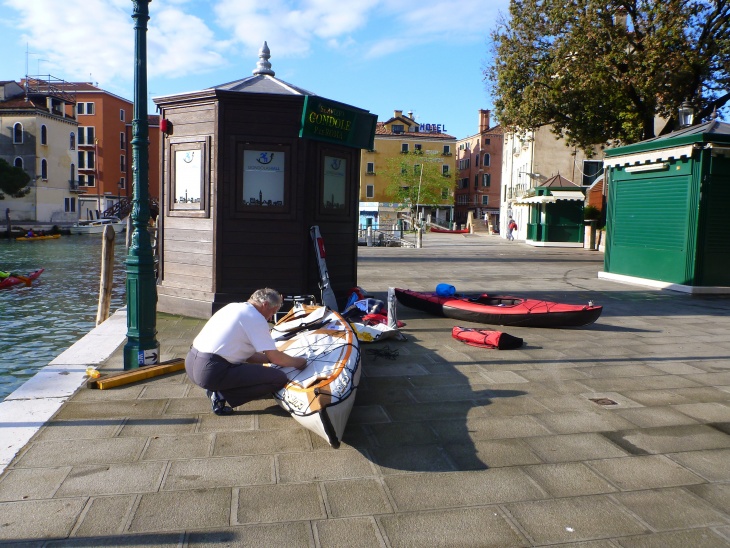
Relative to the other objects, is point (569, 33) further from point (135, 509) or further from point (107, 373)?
point (135, 509)

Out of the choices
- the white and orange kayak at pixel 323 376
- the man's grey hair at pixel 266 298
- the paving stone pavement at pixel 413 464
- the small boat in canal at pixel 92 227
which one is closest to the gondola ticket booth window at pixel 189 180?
the paving stone pavement at pixel 413 464

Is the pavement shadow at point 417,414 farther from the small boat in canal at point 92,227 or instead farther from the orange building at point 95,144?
the orange building at point 95,144

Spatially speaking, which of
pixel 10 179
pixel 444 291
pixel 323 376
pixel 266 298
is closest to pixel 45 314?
pixel 444 291

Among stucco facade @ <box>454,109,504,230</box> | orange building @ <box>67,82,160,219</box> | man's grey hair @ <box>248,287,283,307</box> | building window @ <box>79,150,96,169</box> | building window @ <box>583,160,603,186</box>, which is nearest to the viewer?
man's grey hair @ <box>248,287,283,307</box>

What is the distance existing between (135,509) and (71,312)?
11.1 meters

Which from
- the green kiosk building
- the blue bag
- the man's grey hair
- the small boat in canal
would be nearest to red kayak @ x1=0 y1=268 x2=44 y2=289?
the blue bag

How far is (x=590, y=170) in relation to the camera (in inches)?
1732

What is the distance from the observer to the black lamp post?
6828 millimetres

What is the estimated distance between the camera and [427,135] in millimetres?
85562

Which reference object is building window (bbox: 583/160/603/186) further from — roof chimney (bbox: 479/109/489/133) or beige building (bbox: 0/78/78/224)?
beige building (bbox: 0/78/78/224)

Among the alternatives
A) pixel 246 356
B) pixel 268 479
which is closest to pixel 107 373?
pixel 246 356

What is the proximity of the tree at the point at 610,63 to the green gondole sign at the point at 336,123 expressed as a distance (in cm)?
1336

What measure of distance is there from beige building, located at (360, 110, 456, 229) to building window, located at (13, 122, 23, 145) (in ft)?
124

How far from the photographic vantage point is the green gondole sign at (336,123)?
10133 mm
